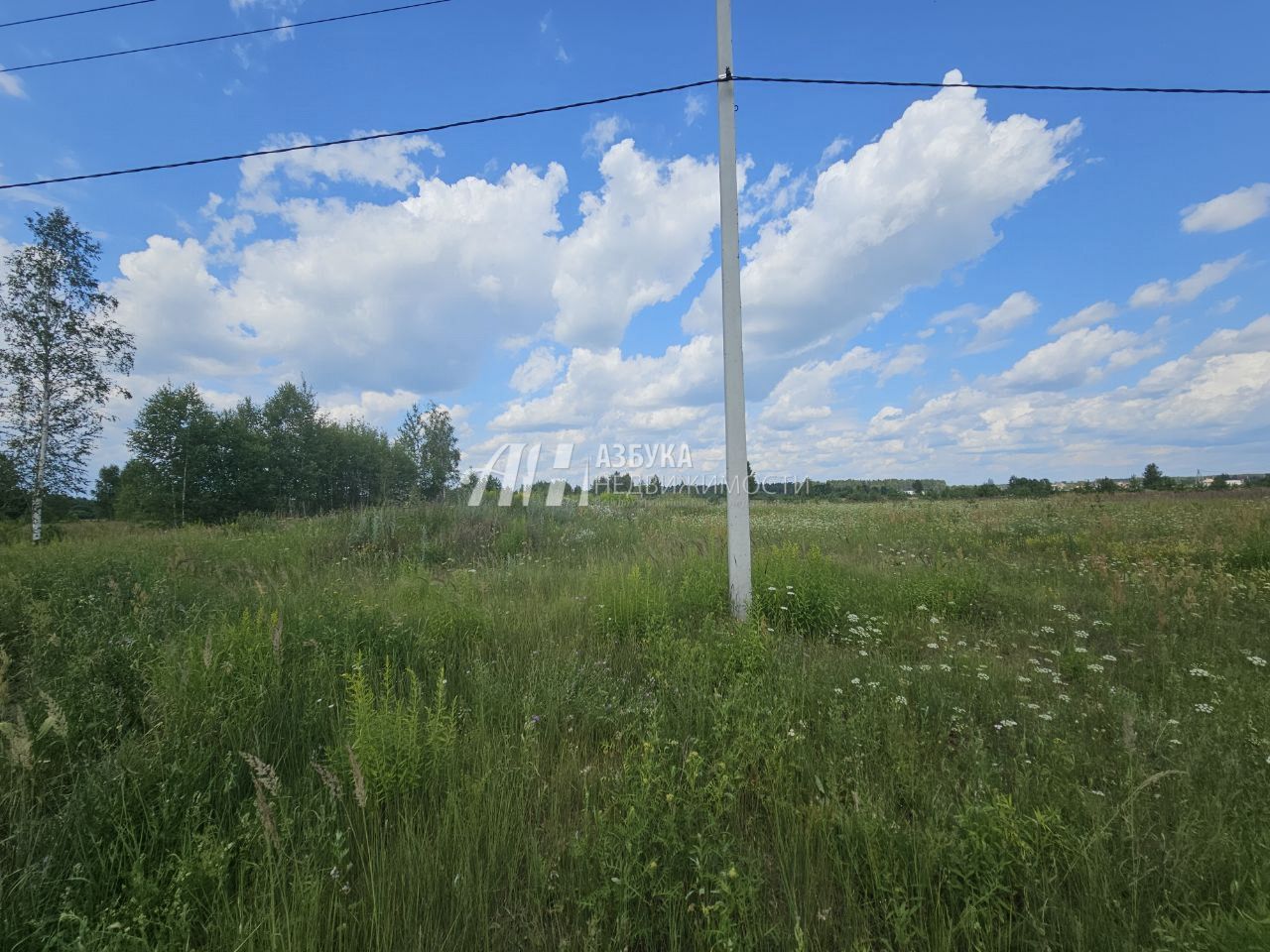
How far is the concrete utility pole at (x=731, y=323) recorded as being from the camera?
166 inches

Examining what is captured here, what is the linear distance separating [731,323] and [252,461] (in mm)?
41466

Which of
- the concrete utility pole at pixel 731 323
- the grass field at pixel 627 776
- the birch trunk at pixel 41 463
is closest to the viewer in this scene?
the grass field at pixel 627 776

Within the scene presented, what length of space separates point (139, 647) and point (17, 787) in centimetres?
132

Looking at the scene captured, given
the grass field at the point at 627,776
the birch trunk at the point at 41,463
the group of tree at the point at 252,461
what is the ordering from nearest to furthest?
the grass field at the point at 627,776, the birch trunk at the point at 41,463, the group of tree at the point at 252,461

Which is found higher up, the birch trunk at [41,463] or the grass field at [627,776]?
the birch trunk at [41,463]

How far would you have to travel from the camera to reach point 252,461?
3400 cm

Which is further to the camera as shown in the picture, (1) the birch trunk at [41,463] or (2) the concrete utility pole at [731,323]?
(1) the birch trunk at [41,463]

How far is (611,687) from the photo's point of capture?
2.89 meters

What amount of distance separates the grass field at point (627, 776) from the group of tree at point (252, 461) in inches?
813

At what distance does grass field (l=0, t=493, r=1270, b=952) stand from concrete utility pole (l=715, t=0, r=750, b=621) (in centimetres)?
75

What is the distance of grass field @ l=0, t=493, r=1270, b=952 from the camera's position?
1.48 meters

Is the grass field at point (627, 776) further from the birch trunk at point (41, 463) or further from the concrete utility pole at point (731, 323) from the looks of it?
the birch trunk at point (41, 463)

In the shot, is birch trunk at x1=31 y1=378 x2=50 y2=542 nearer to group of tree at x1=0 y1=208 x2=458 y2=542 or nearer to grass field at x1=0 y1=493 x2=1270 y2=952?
group of tree at x1=0 y1=208 x2=458 y2=542

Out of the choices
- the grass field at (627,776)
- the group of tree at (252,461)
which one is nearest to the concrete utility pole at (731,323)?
the grass field at (627,776)
